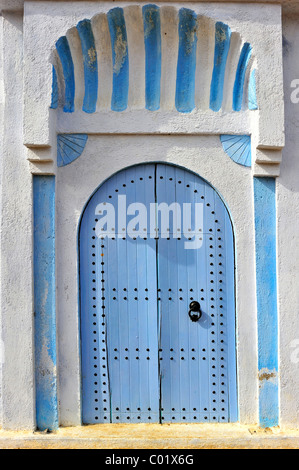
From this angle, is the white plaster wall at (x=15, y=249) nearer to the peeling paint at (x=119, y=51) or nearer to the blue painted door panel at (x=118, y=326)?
the blue painted door panel at (x=118, y=326)

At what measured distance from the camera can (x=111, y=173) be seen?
18.2 ft

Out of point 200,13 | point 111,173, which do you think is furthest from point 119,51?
point 111,173

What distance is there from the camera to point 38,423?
536 centimetres

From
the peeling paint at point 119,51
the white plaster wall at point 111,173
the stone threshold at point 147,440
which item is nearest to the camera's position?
the stone threshold at point 147,440

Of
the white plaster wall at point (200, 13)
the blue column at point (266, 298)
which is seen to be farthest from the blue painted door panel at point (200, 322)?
the white plaster wall at point (200, 13)

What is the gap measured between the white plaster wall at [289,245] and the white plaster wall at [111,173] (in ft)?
0.78

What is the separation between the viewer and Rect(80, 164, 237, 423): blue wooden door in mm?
5473

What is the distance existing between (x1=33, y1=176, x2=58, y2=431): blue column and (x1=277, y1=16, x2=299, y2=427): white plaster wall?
1.87 metres

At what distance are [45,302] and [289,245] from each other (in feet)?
6.79

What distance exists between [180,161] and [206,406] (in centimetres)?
206

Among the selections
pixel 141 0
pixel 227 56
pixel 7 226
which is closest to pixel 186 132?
pixel 227 56

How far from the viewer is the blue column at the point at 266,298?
5387 millimetres

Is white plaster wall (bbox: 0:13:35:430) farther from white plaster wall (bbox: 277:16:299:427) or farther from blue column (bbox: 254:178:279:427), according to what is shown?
white plaster wall (bbox: 277:16:299:427)

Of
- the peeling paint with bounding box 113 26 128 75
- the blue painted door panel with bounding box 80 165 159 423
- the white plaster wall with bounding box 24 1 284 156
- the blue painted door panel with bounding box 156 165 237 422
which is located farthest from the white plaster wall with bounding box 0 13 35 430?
the blue painted door panel with bounding box 156 165 237 422
